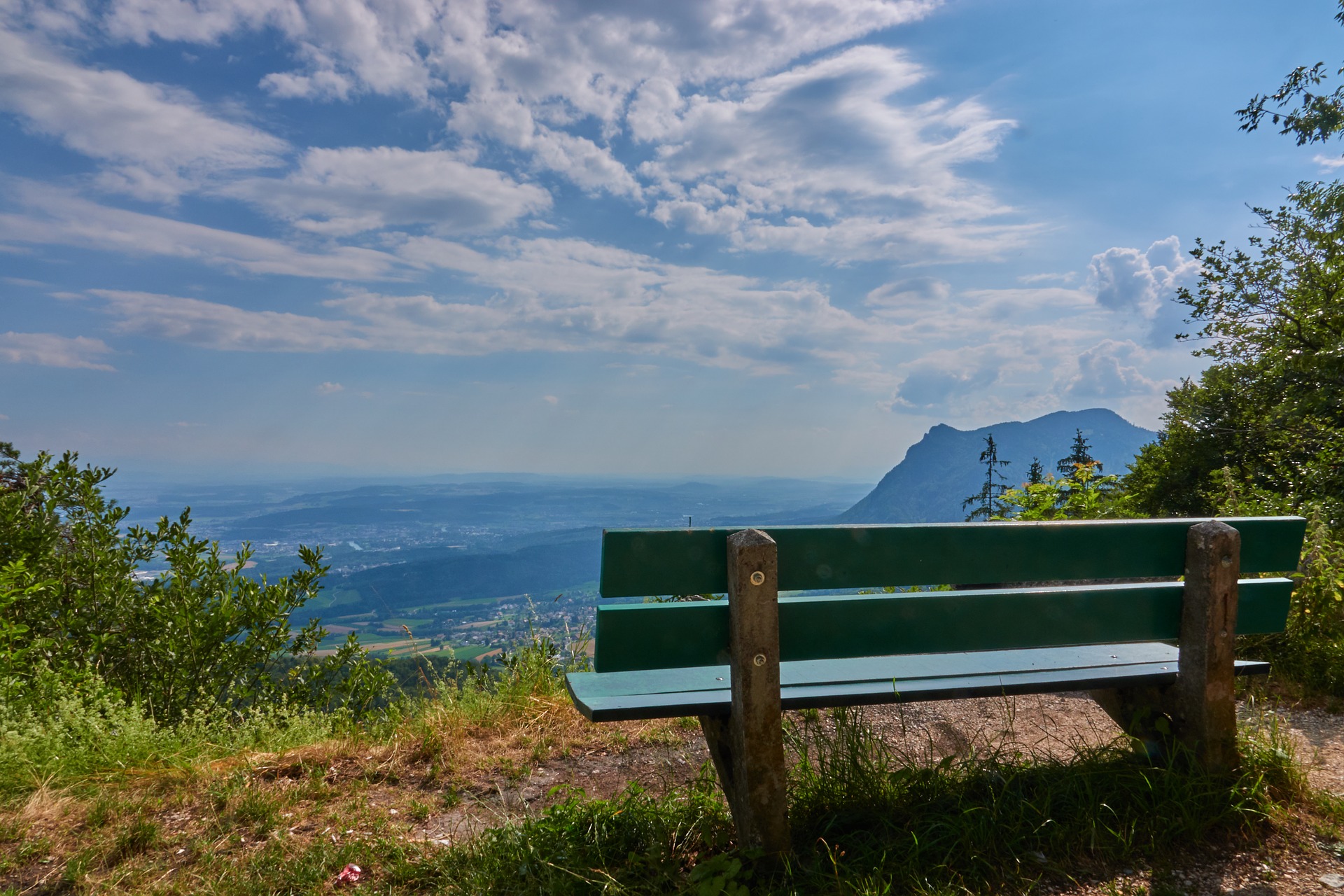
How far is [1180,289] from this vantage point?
11352 millimetres

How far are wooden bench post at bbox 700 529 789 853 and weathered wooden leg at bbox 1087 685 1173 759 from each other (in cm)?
153

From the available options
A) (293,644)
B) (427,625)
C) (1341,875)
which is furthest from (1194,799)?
(427,625)

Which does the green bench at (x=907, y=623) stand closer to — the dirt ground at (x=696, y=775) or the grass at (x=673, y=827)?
the grass at (x=673, y=827)

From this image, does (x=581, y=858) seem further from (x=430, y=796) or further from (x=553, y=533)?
(x=553, y=533)

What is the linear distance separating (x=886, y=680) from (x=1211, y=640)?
123 centimetres

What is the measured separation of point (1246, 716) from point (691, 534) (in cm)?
384

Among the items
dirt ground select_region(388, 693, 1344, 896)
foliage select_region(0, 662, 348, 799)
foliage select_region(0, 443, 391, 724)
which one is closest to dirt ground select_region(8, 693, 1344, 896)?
dirt ground select_region(388, 693, 1344, 896)

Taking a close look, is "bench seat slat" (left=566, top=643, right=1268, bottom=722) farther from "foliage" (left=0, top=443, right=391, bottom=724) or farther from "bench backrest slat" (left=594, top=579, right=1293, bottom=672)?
"foliage" (left=0, top=443, right=391, bottom=724)

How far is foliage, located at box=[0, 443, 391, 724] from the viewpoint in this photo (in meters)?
5.08

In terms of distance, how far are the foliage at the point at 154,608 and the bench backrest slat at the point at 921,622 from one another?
3709mm

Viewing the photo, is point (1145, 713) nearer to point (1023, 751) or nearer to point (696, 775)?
point (1023, 751)

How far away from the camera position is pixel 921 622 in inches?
99.8

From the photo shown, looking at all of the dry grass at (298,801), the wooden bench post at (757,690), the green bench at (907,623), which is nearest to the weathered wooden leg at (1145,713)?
the green bench at (907,623)

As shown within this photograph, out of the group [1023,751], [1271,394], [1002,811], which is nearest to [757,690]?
[1002,811]
